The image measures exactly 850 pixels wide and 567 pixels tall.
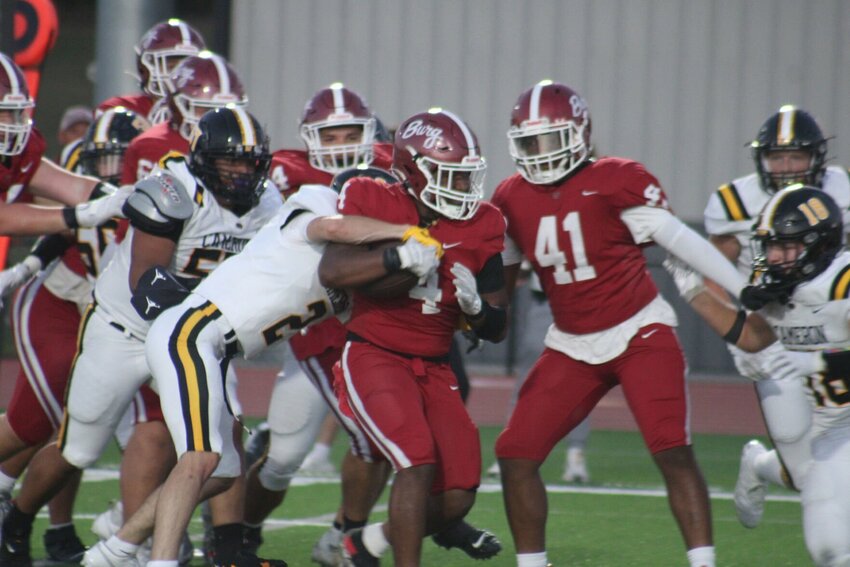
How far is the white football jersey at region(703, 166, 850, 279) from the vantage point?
536 centimetres

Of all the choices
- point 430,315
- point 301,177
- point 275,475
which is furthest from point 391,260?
point 301,177

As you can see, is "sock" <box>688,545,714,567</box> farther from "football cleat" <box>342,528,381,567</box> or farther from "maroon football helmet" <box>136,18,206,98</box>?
"maroon football helmet" <box>136,18,206,98</box>

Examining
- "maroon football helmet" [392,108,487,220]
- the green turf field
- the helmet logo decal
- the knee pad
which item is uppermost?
the helmet logo decal

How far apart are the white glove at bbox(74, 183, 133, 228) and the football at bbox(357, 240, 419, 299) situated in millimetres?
1124

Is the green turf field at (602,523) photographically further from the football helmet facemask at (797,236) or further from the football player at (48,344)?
the football helmet facemask at (797,236)

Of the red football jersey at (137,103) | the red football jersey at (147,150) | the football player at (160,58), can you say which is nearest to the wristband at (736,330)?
the red football jersey at (147,150)

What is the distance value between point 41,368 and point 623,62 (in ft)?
29.7

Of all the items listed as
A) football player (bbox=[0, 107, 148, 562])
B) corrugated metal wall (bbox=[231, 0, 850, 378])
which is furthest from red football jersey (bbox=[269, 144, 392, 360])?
corrugated metal wall (bbox=[231, 0, 850, 378])

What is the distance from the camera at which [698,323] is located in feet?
38.9

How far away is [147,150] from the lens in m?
5.49

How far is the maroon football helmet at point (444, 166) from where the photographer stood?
14.1 feet

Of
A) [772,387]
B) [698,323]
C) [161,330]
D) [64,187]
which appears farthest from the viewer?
[698,323]

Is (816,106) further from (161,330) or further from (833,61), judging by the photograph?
(161,330)

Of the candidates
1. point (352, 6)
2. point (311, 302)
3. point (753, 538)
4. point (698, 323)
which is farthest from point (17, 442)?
point (352, 6)
